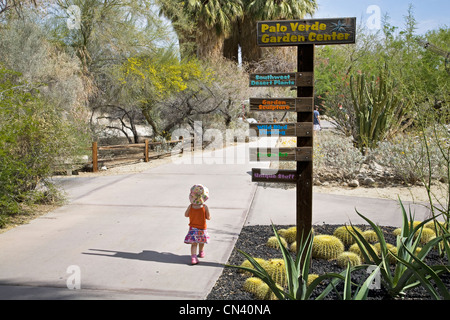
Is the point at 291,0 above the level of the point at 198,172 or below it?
above

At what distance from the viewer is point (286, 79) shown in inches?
205

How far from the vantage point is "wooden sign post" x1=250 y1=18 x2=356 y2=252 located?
508 centimetres

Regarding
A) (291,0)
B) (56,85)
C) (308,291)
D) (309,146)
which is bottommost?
(308,291)

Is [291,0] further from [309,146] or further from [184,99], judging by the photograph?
[309,146]

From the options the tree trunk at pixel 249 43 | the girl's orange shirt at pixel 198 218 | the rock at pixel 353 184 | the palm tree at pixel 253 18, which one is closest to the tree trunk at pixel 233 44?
the palm tree at pixel 253 18

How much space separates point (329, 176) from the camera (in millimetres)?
11602

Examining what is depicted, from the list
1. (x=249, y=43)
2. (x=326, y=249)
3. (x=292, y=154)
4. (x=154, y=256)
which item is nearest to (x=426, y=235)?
(x=326, y=249)

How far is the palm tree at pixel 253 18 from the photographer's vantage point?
30.0 meters

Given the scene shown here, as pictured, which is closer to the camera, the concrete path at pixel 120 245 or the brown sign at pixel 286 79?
the concrete path at pixel 120 245

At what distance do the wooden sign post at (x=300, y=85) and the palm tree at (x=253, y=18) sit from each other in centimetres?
2522

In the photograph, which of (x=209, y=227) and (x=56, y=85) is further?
(x=56, y=85)

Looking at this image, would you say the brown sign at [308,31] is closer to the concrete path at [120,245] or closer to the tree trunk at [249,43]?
the concrete path at [120,245]
